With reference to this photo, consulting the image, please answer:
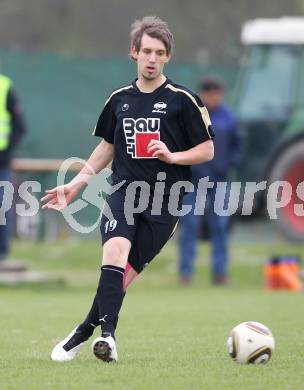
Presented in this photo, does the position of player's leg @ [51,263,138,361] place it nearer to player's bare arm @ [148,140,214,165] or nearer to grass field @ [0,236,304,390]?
grass field @ [0,236,304,390]

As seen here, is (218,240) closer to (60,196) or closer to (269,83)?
(269,83)

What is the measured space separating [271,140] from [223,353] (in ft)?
35.8

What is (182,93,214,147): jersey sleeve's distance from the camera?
7.27m

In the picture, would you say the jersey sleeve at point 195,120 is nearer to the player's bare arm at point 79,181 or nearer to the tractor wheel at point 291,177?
the player's bare arm at point 79,181

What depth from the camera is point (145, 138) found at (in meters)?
7.21

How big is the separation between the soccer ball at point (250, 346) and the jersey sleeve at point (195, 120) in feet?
3.87

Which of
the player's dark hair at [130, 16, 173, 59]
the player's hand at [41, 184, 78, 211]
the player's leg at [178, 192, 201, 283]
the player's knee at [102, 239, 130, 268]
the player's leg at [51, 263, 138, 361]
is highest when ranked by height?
the player's dark hair at [130, 16, 173, 59]

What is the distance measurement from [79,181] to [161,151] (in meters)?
0.71

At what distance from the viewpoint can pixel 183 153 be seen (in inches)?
283

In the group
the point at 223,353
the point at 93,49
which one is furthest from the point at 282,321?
the point at 93,49

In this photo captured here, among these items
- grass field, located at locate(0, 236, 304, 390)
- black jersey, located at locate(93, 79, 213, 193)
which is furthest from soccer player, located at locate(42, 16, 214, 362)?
grass field, located at locate(0, 236, 304, 390)

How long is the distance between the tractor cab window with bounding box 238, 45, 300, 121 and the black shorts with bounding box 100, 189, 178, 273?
36.5 feet

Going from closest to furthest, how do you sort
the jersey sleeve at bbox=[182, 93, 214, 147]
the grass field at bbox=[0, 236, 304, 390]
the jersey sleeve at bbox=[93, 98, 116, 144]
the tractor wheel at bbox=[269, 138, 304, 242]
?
the grass field at bbox=[0, 236, 304, 390] < the jersey sleeve at bbox=[182, 93, 214, 147] < the jersey sleeve at bbox=[93, 98, 116, 144] < the tractor wheel at bbox=[269, 138, 304, 242]

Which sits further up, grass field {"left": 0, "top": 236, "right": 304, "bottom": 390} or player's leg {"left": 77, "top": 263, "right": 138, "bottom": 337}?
player's leg {"left": 77, "top": 263, "right": 138, "bottom": 337}
